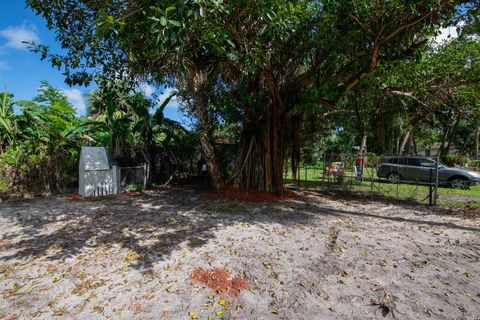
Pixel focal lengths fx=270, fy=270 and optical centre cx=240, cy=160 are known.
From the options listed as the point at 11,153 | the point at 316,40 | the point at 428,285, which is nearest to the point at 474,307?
the point at 428,285

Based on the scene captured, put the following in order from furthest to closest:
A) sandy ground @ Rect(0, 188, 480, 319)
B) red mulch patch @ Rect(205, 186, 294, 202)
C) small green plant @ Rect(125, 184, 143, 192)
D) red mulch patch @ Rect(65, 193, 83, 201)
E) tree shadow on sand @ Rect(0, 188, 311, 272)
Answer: small green plant @ Rect(125, 184, 143, 192), red mulch patch @ Rect(205, 186, 294, 202), red mulch patch @ Rect(65, 193, 83, 201), tree shadow on sand @ Rect(0, 188, 311, 272), sandy ground @ Rect(0, 188, 480, 319)

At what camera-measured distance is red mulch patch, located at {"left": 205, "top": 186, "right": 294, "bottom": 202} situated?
→ 822 centimetres

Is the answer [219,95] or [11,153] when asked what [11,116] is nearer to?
[11,153]

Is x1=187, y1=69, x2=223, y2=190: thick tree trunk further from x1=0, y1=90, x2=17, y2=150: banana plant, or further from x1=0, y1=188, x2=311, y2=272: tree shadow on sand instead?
x1=0, y1=90, x2=17, y2=150: banana plant

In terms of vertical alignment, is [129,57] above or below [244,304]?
above

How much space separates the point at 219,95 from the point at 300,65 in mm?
2719

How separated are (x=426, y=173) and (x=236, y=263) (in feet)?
43.5

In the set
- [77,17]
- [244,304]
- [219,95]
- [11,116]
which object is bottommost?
[244,304]

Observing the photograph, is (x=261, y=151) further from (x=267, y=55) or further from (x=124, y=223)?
(x=124, y=223)

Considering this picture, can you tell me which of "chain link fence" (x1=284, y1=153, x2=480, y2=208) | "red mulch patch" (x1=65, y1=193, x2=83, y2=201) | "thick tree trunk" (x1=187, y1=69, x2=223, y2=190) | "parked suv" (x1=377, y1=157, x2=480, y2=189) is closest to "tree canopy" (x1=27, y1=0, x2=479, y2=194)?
"thick tree trunk" (x1=187, y1=69, x2=223, y2=190)

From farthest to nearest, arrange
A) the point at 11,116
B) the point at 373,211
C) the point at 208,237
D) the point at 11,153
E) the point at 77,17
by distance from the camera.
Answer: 1. the point at 11,116
2. the point at 11,153
3. the point at 373,211
4. the point at 77,17
5. the point at 208,237

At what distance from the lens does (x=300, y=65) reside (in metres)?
8.19

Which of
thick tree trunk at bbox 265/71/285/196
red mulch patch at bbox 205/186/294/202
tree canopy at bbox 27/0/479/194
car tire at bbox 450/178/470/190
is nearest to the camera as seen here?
tree canopy at bbox 27/0/479/194

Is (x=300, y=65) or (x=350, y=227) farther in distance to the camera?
(x=300, y=65)
